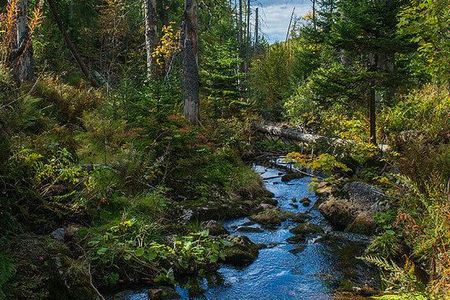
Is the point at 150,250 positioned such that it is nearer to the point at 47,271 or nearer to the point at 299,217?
the point at 47,271

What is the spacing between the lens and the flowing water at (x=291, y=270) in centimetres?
532

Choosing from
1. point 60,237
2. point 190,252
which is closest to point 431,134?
point 190,252

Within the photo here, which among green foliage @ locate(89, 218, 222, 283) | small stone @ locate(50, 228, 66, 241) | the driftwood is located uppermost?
the driftwood

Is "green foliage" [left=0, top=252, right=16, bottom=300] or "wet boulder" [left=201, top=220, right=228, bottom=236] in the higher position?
"green foliage" [left=0, top=252, right=16, bottom=300]

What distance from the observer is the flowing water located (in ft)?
17.5

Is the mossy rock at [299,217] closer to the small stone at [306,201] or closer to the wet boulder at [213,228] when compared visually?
the small stone at [306,201]

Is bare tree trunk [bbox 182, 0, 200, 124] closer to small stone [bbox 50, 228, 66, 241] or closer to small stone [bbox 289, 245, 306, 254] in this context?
small stone [bbox 289, 245, 306, 254]

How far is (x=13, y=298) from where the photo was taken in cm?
349

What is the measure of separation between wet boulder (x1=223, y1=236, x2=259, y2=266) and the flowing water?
A: 0.32 ft

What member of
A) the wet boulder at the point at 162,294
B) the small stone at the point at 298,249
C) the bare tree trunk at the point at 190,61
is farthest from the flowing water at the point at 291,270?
the bare tree trunk at the point at 190,61

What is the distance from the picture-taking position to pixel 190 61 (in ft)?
37.2

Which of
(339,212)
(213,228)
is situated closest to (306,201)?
(339,212)

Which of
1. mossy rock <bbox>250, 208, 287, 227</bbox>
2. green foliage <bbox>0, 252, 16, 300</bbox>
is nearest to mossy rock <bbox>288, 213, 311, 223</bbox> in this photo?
mossy rock <bbox>250, 208, 287, 227</bbox>

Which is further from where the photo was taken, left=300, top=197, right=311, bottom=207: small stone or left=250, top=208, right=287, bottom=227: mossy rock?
left=300, top=197, right=311, bottom=207: small stone
